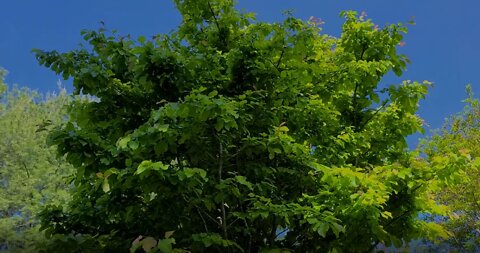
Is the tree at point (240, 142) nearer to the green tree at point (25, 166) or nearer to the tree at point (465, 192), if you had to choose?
the tree at point (465, 192)

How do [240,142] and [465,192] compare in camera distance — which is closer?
[240,142]

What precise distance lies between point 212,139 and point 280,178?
1.22m

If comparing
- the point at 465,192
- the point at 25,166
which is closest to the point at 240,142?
the point at 465,192

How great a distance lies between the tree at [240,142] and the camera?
16.3 ft

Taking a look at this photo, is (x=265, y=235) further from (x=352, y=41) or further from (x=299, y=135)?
(x=352, y=41)

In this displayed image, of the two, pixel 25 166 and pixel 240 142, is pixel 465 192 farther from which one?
pixel 25 166

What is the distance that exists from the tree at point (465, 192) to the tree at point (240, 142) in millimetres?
9536

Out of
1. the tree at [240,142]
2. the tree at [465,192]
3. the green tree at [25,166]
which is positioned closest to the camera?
the tree at [240,142]

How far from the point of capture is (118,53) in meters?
5.99

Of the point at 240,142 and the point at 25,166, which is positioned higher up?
the point at 25,166

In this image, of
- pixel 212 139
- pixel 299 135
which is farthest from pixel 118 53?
pixel 299 135

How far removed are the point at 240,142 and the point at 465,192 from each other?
12459 mm

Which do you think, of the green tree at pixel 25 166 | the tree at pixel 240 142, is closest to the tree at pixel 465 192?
the tree at pixel 240 142

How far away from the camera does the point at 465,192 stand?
1566 cm
